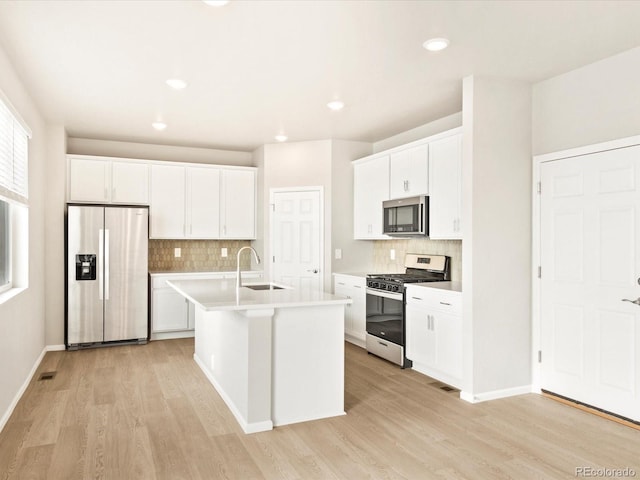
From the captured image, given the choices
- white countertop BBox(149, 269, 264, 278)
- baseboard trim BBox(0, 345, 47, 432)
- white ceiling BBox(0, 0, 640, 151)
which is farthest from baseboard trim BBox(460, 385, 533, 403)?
white countertop BBox(149, 269, 264, 278)

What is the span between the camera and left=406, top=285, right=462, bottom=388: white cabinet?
4008 mm

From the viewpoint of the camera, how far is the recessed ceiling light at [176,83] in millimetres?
3872

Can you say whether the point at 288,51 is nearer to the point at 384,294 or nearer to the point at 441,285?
the point at 441,285

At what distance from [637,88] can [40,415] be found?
16.1ft

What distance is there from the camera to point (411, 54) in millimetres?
3342

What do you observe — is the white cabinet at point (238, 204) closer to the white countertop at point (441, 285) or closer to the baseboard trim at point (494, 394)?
the white countertop at point (441, 285)

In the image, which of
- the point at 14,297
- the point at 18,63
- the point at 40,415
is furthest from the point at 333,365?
the point at 18,63

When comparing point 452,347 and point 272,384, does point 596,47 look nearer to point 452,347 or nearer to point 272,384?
point 452,347

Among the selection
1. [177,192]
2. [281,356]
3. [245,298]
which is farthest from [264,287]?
[177,192]

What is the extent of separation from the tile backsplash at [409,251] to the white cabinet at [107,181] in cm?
315

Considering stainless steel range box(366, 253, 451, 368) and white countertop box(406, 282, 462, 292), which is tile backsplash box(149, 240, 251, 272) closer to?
stainless steel range box(366, 253, 451, 368)

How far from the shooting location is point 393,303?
4824mm

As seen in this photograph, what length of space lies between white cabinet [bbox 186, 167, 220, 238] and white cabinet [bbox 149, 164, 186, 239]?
0.09m

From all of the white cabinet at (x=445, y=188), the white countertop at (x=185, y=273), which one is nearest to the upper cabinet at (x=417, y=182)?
the white cabinet at (x=445, y=188)
